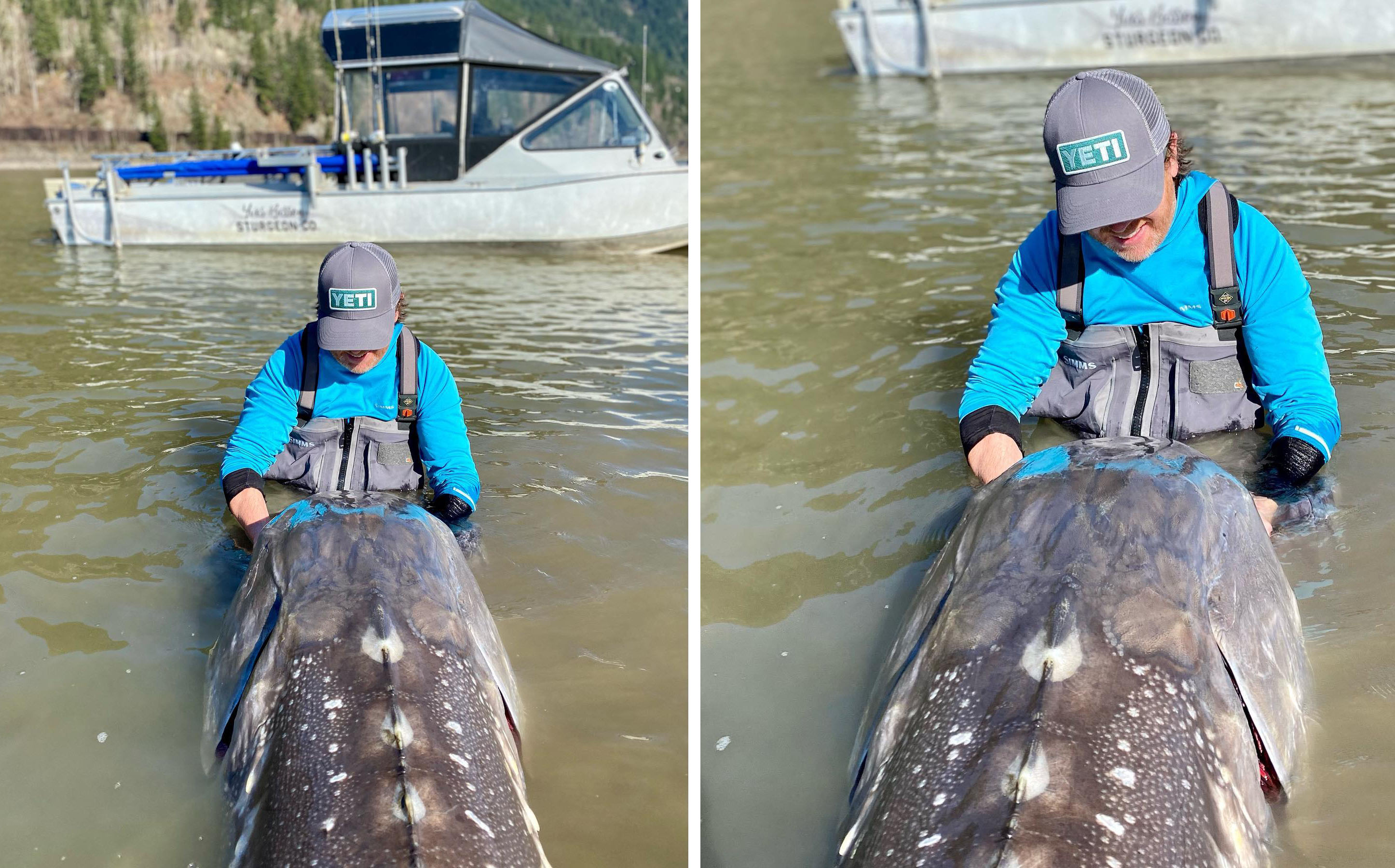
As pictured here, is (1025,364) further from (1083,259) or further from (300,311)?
(300,311)

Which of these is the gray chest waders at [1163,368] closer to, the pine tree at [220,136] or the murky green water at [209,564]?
the murky green water at [209,564]

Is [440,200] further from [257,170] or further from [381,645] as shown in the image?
[381,645]

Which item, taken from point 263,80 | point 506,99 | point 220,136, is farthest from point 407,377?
point 263,80

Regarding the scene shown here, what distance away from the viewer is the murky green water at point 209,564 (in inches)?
130

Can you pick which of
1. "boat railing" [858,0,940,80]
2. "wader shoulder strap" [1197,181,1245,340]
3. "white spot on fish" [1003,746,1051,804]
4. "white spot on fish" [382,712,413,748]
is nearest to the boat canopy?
"boat railing" [858,0,940,80]

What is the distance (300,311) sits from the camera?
10.3m

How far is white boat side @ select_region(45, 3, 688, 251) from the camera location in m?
14.3

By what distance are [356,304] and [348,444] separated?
71 cm

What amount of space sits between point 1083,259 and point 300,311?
25.9ft

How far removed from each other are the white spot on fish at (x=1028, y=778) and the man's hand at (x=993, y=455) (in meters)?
1.69

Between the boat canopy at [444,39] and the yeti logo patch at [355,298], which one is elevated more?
the boat canopy at [444,39]

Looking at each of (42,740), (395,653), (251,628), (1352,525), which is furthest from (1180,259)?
(42,740)

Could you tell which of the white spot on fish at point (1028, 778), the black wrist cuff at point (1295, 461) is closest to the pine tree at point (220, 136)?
the black wrist cuff at point (1295, 461)

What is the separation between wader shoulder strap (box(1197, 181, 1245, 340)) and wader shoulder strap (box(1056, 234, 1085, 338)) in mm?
438
